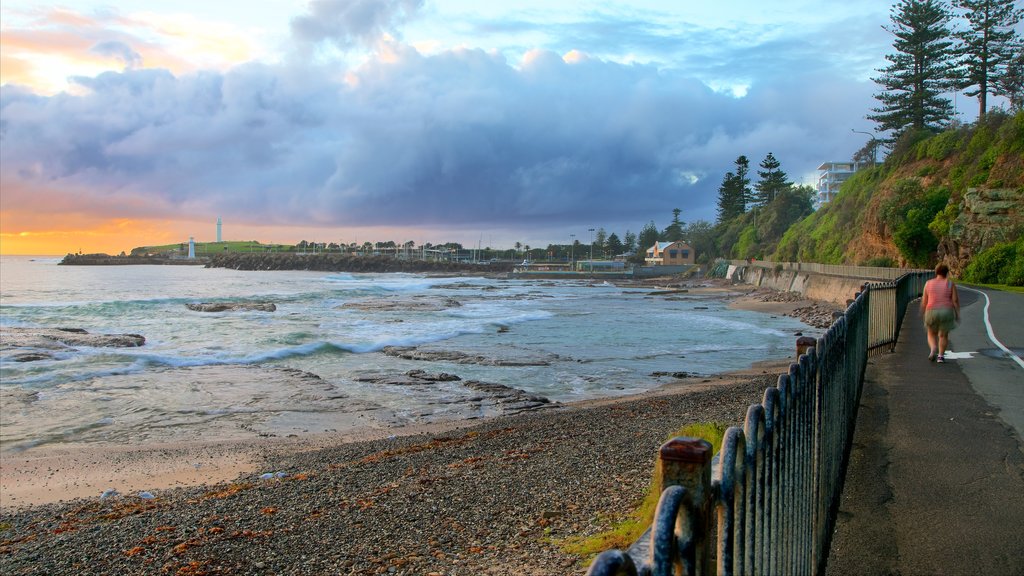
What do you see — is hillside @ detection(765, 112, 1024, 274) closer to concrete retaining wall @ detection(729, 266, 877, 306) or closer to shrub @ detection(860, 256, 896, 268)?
shrub @ detection(860, 256, 896, 268)

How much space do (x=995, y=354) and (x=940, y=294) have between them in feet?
5.80

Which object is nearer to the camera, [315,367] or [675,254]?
[315,367]

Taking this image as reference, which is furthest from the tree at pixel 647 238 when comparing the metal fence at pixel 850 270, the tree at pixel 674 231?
the metal fence at pixel 850 270

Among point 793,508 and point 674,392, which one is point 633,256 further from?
point 793,508

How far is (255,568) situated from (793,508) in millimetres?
4824

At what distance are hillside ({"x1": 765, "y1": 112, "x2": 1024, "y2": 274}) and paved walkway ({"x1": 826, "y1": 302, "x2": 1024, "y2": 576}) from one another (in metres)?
36.2

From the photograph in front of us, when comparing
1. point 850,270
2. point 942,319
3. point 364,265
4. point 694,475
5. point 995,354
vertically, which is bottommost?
point 364,265

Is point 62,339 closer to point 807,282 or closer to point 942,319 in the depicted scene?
point 942,319

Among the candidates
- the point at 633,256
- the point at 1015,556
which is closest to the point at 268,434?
the point at 1015,556

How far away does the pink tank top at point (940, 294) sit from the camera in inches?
453

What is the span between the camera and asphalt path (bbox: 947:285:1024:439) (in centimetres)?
839

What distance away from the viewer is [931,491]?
17.1ft

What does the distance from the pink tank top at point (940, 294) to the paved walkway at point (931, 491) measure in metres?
3.05

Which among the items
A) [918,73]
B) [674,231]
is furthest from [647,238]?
[918,73]
